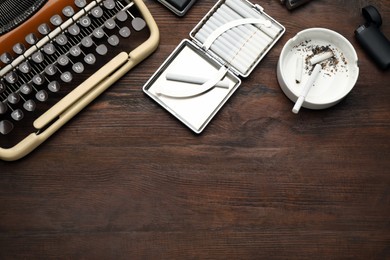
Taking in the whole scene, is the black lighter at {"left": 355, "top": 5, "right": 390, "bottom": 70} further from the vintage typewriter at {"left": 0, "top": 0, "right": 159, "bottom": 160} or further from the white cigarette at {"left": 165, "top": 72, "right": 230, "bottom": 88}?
the vintage typewriter at {"left": 0, "top": 0, "right": 159, "bottom": 160}

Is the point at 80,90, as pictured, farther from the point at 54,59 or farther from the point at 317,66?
Result: the point at 317,66

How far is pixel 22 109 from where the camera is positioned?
3.80ft

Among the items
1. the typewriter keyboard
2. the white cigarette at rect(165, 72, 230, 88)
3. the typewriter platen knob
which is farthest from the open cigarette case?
the typewriter platen knob

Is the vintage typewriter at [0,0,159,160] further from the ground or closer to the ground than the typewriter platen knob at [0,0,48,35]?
closer to the ground

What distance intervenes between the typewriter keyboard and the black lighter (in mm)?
509

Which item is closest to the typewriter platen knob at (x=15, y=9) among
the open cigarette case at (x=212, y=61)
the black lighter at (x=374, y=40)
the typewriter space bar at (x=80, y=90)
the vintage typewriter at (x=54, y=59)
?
the vintage typewriter at (x=54, y=59)

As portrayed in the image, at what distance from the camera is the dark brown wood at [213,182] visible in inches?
43.8

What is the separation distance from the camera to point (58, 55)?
1165 mm

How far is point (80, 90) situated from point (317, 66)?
1.77 feet

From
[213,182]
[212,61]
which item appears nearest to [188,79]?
[212,61]

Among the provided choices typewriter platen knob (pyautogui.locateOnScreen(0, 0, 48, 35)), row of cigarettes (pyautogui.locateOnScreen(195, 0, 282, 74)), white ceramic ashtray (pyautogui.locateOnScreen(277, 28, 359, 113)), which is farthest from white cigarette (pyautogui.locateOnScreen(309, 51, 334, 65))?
typewriter platen knob (pyautogui.locateOnScreen(0, 0, 48, 35))

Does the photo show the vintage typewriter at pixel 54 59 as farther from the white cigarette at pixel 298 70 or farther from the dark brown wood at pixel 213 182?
the white cigarette at pixel 298 70

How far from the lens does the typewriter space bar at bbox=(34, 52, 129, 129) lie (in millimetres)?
1112

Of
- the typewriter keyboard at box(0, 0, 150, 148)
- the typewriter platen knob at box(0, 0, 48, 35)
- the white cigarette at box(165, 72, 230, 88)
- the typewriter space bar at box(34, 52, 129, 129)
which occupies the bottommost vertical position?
the white cigarette at box(165, 72, 230, 88)
